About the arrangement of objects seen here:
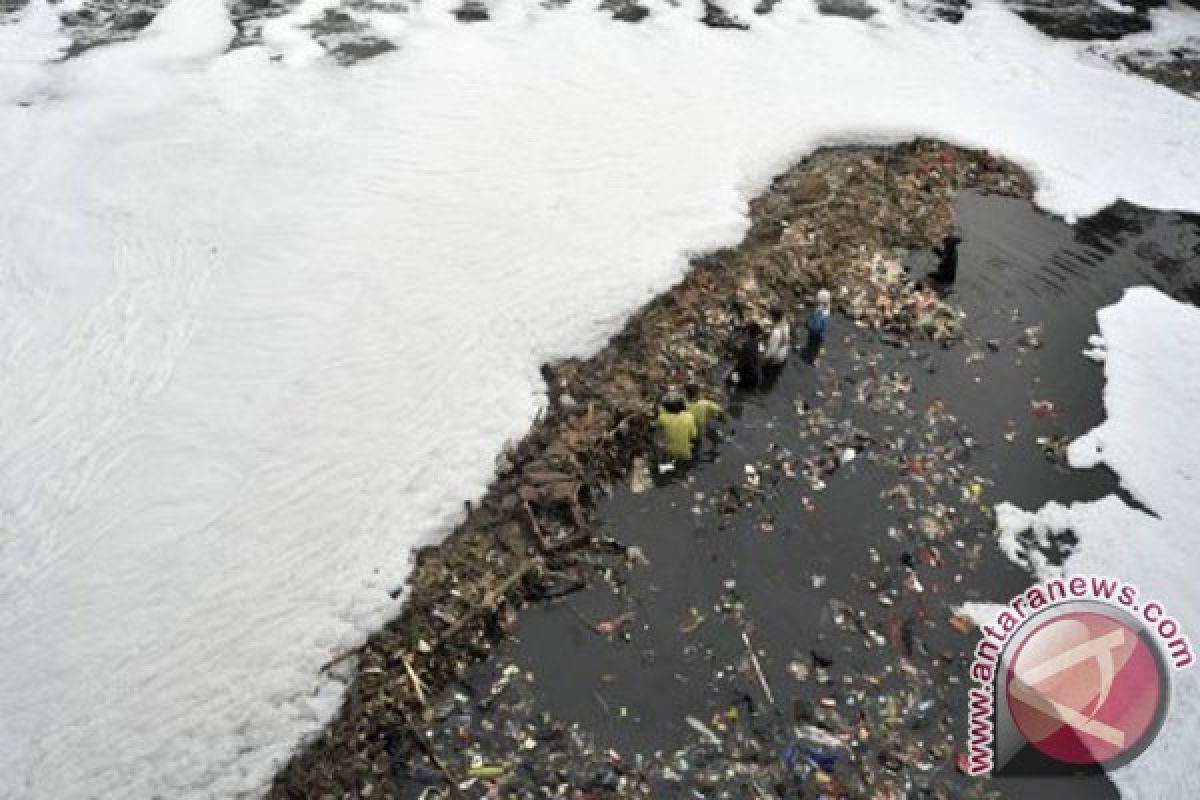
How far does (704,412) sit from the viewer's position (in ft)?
32.9

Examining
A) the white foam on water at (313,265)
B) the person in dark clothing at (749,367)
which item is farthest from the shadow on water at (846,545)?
the white foam on water at (313,265)

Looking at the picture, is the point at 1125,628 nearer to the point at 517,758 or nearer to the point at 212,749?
the point at 517,758

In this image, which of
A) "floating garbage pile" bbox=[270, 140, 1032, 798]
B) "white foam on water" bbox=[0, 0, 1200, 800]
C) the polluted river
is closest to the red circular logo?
the polluted river

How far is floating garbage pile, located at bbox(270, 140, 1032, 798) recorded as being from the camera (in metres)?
7.48

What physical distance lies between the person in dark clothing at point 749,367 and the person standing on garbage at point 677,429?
48.7 inches

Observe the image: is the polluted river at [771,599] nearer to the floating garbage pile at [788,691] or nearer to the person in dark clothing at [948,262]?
the floating garbage pile at [788,691]

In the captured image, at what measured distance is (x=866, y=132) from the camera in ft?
52.3

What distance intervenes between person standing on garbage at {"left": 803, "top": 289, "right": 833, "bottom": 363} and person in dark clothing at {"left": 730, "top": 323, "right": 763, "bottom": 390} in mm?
793

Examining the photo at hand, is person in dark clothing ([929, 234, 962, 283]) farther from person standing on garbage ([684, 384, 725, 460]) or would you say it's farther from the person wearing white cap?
person standing on garbage ([684, 384, 725, 460])

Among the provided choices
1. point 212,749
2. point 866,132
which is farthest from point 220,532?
point 866,132

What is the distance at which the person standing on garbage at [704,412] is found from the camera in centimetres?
1002

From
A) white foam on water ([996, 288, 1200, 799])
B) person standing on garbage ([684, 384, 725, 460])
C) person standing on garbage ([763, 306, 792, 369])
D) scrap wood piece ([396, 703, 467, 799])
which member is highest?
person standing on garbage ([763, 306, 792, 369])

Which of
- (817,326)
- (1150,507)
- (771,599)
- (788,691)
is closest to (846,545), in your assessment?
A: (771,599)

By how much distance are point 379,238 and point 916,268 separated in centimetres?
852
